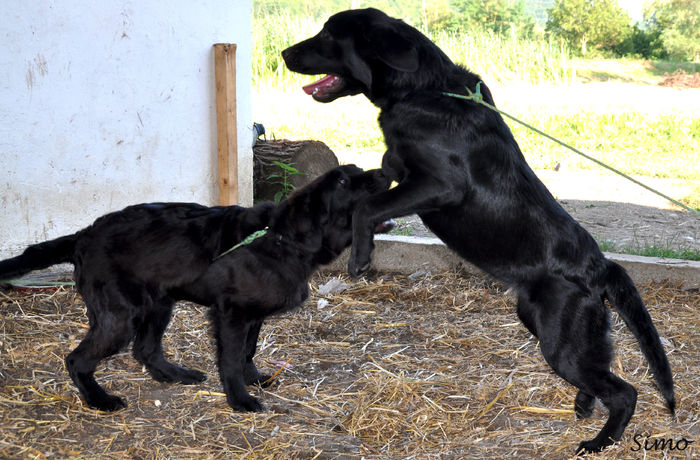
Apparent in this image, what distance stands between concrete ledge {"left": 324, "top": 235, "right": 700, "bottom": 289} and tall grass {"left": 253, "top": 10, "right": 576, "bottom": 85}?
30.8 ft

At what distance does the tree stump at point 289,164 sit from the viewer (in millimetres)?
7074

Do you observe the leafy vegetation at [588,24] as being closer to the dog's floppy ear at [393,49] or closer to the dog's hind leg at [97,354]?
the dog's floppy ear at [393,49]

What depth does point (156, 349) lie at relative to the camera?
13.1ft

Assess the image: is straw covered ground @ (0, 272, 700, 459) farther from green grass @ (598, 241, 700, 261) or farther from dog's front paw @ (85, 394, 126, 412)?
green grass @ (598, 241, 700, 261)

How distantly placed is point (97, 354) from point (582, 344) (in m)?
2.18

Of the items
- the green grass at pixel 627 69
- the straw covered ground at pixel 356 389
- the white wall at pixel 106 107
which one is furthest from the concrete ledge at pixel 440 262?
the green grass at pixel 627 69

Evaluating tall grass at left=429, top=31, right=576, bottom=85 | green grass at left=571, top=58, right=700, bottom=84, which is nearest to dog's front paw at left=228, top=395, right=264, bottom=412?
tall grass at left=429, top=31, right=576, bottom=85

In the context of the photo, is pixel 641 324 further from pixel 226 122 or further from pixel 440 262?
pixel 226 122

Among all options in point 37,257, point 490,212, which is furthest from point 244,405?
point 490,212

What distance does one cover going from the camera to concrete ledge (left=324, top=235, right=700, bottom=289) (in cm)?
555

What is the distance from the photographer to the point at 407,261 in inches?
235

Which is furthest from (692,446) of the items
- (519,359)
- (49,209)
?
(49,209)

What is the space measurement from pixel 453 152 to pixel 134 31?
354 cm

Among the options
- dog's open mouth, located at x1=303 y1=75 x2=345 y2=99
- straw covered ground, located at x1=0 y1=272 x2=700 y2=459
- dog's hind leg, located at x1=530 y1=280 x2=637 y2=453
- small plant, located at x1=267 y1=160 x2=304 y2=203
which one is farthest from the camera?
small plant, located at x1=267 y1=160 x2=304 y2=203
